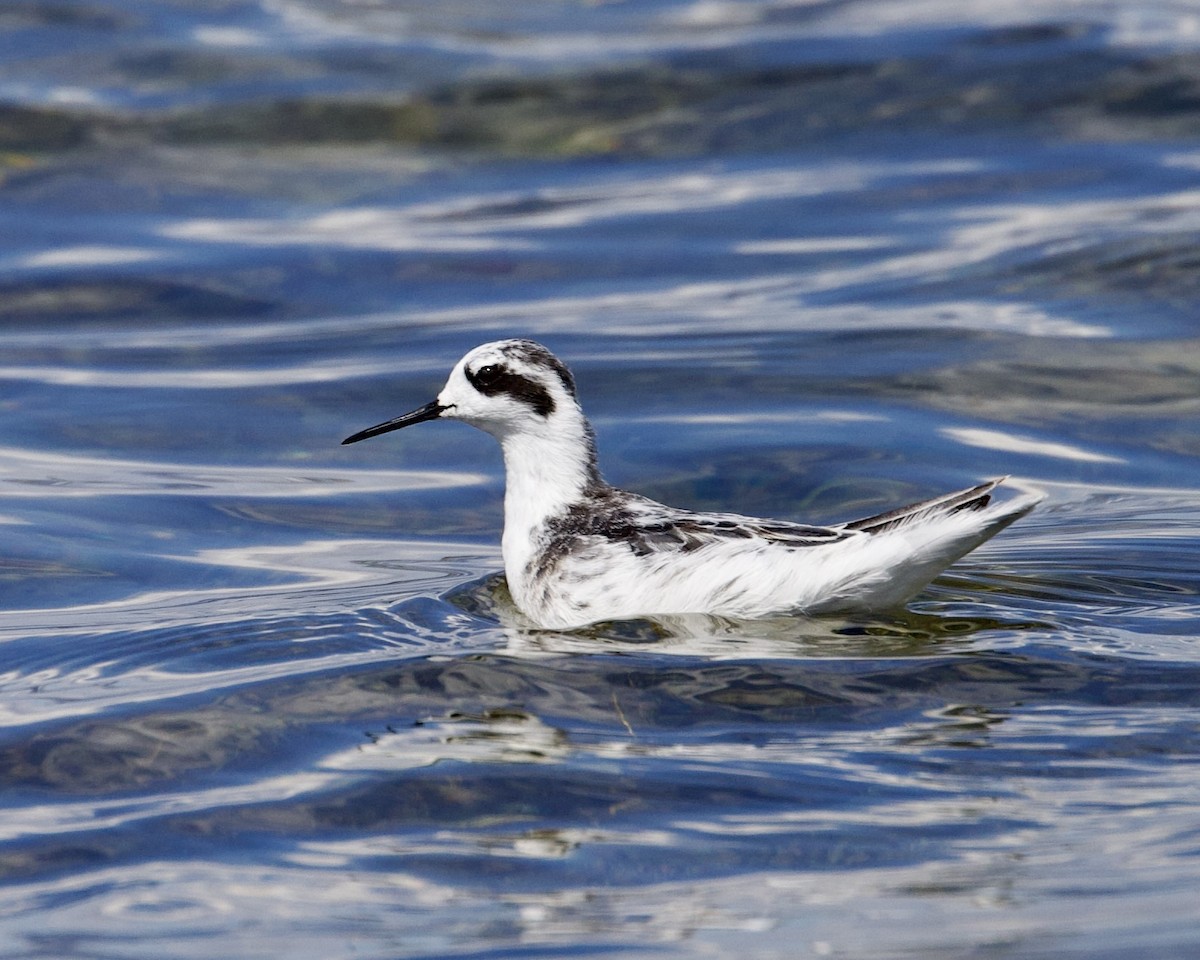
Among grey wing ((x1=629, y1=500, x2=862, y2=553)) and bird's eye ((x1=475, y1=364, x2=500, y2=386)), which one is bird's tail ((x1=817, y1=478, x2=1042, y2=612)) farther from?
bird's eye ((x1=475, y1=364, x2=500, y2=386))

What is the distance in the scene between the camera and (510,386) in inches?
332

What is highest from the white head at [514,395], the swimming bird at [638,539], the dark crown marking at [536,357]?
the dark crown marking at [536,357]

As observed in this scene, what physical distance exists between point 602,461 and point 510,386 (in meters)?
2.41

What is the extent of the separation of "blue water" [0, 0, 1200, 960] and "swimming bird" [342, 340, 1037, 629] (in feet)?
0.58

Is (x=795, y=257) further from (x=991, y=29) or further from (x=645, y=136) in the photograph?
(x=991, y=29)

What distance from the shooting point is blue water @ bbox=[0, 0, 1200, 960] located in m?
5.41

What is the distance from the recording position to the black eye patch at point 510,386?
840cm

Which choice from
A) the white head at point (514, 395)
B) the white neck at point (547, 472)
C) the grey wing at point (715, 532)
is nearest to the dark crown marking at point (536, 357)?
the white head at point (514, 395)

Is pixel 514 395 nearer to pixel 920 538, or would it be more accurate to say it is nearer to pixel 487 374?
pixel 487 374

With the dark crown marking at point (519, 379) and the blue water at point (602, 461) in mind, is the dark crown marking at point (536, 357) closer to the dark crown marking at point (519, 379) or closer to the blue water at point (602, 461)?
the dark crown marking at point (519, 379)

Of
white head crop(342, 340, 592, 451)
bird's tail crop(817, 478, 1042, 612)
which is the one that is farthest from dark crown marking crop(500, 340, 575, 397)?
bird's tail crop(817, 478, 1042, 612)

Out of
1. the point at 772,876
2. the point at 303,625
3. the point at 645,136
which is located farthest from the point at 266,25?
the point at 772,876

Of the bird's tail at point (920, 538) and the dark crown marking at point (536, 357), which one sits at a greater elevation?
the dark crown marking at point (536, 357)

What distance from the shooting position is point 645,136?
17.8 metres
